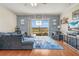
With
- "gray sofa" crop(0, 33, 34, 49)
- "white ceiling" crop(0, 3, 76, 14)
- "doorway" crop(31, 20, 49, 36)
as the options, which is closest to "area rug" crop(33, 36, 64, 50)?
"gray sofa" crop(0, 33, 34, 49)

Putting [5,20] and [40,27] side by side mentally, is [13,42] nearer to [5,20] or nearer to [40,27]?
[5,20]

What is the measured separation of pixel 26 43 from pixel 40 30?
23.2 ft

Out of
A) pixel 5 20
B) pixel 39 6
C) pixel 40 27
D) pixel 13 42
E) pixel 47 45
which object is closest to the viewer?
pixel 13 42

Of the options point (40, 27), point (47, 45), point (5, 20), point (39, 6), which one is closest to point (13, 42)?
point (47, 45)

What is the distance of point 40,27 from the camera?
39.7ft

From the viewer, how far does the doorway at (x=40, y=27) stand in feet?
39.6

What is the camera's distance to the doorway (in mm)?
12060

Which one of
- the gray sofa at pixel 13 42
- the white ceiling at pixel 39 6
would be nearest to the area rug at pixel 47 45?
the gray sofa at pixel 13 42

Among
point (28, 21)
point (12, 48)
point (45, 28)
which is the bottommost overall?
point (12, 48)

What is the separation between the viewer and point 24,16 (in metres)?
11.8

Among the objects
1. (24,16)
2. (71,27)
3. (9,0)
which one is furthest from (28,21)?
(9,0)

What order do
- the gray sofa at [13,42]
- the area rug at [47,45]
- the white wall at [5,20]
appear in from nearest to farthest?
the gray sofa at [13,42], the area rug at [47,45], the white wall at [5,20]

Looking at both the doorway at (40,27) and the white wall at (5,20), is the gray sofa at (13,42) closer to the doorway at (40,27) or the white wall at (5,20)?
the white wall at (5,20)

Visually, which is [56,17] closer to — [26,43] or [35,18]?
[35,18]
